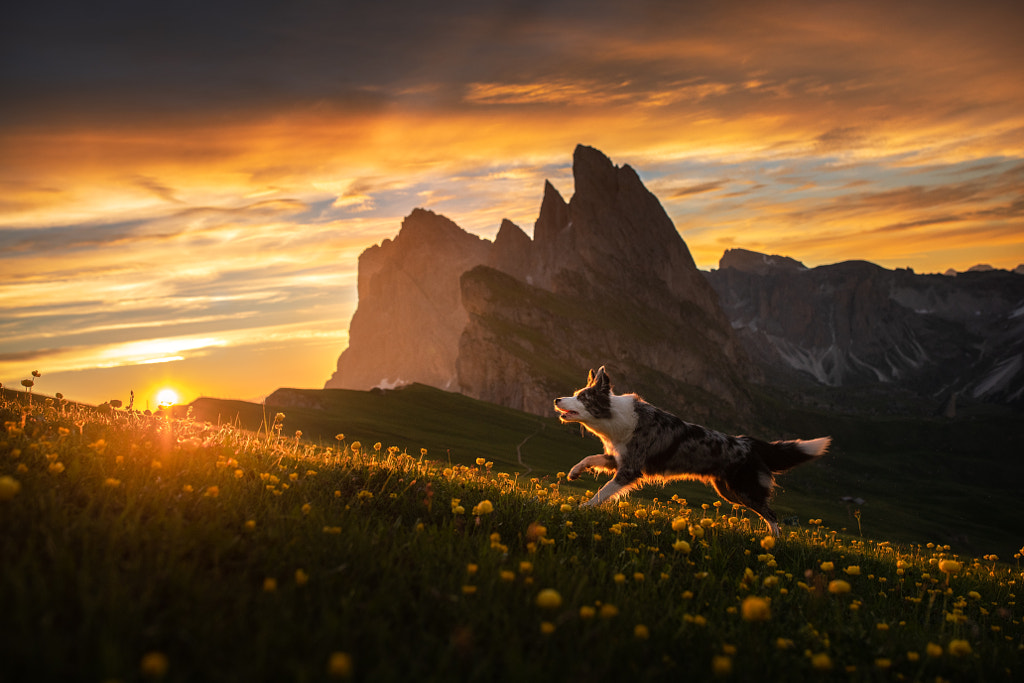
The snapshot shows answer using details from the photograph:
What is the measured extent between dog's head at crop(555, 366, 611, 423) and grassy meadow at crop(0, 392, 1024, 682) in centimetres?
520

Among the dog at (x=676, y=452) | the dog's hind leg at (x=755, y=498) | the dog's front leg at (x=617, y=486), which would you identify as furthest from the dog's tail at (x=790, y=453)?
the dog's front leg at (x=617, y=486)

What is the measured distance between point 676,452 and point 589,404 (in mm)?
2252

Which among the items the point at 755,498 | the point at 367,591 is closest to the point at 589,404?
the point at 755,498

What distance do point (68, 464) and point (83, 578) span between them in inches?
118

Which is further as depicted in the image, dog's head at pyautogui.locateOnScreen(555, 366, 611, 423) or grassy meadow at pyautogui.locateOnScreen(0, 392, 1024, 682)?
dog's head at pyautogui.locateOnScreen(555, 366, 611, 423)

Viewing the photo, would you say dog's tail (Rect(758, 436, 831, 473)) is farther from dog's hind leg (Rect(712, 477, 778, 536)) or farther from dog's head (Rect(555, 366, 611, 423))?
dog's head (Rect(555, 366, 611, 423))

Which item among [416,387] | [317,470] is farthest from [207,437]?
[416,387]

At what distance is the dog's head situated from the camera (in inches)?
531

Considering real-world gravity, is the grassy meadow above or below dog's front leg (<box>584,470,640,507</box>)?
above

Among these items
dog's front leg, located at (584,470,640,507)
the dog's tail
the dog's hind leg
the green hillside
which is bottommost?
the green hillside

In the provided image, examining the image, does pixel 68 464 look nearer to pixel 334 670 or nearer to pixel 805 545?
pixel 334 670

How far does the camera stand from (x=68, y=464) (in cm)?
611

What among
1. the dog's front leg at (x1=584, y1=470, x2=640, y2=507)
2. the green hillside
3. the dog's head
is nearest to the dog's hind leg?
the dog's front leg at (x1=584, y1=470, x2=640, y2=507)

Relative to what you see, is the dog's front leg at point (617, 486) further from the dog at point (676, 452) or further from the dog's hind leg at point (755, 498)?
the dog's hind leg at point (755, 498)
